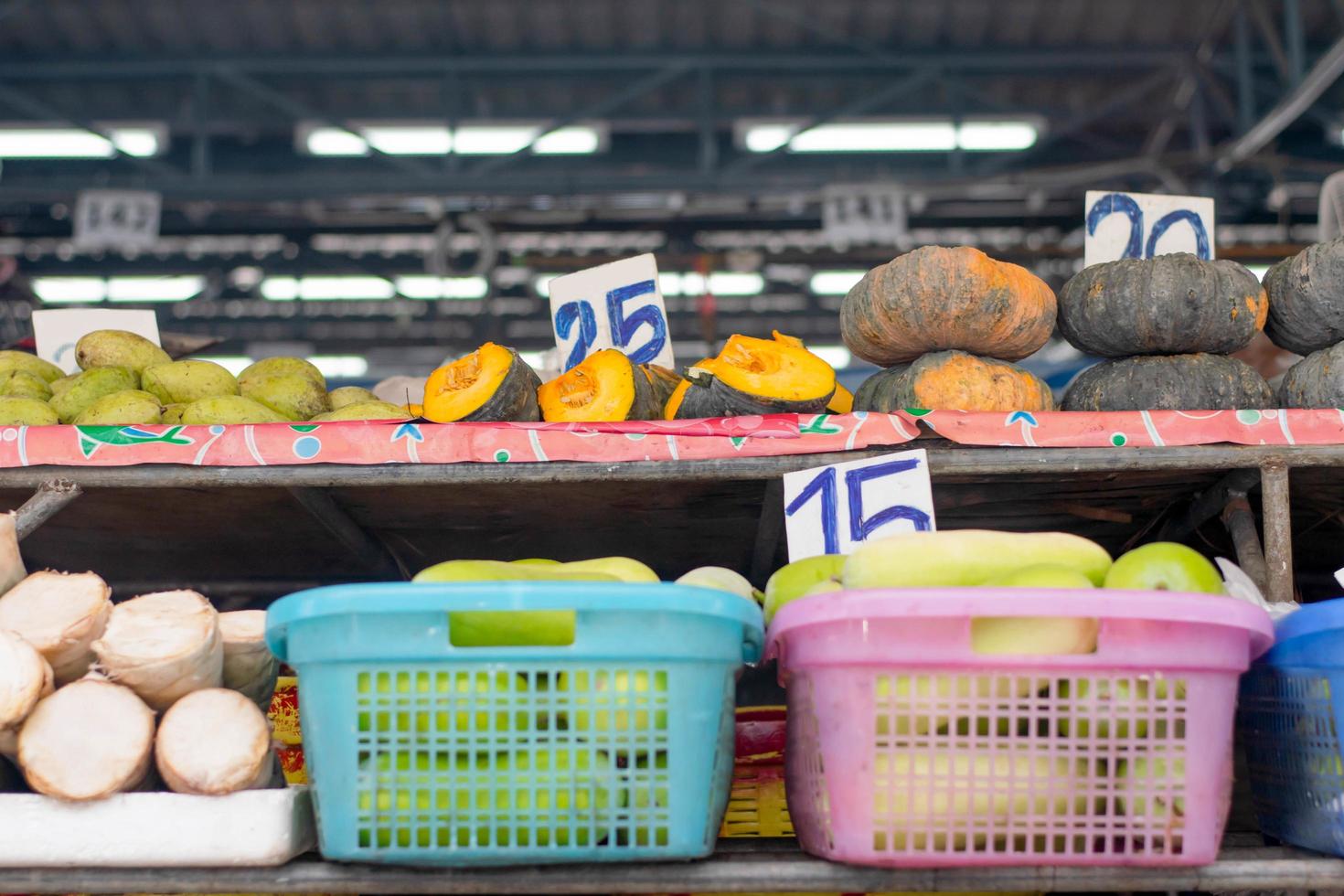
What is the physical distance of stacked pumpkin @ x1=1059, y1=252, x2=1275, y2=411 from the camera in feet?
7.97

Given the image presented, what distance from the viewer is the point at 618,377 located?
2.36m

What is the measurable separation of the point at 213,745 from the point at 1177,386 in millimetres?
1907

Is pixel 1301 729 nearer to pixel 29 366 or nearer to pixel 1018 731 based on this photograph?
pixel 1018 731

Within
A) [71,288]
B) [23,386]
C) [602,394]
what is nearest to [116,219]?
[71,288]

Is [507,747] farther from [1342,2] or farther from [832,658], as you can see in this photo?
[1342,2]

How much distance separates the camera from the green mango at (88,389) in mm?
2547

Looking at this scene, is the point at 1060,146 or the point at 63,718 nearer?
the point at 63,718

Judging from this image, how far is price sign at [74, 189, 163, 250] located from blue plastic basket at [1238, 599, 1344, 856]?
273 inches

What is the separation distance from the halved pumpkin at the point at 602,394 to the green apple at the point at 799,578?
1.73 feet

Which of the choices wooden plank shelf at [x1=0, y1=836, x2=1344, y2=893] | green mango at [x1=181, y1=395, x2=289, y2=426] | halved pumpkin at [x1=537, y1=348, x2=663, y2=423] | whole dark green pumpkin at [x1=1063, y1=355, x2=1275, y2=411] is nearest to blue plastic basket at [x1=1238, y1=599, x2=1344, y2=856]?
wooden plank shelf at [x1=0, y1=836, x2=1344, y2=893]

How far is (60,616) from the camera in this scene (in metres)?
1.77

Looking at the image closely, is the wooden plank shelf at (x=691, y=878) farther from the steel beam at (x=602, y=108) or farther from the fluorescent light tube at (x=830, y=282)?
the fluorescent light tube at (x=830, y=282)

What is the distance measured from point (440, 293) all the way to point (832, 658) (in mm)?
9376

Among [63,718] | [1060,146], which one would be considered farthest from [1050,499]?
[1060,146]
